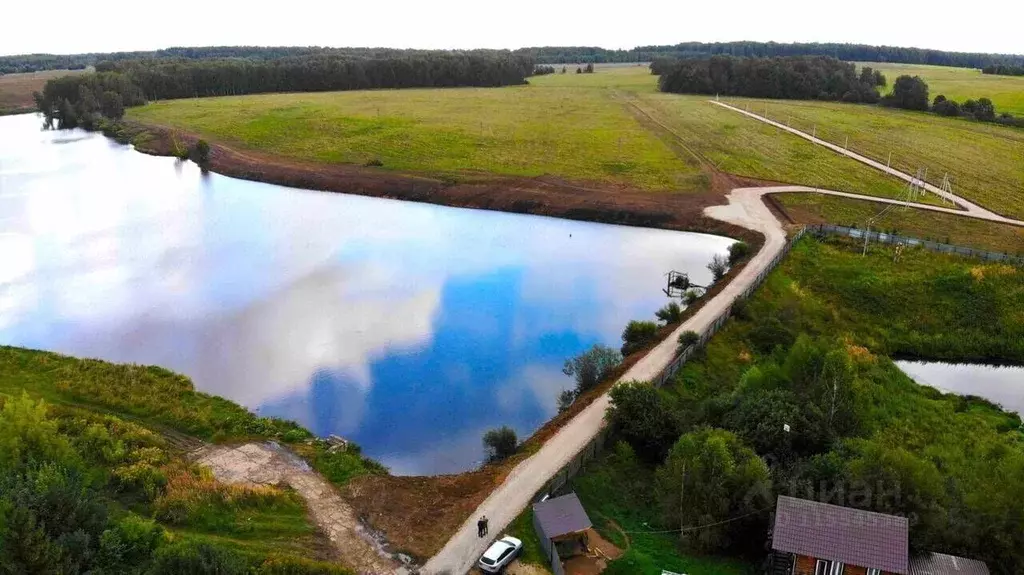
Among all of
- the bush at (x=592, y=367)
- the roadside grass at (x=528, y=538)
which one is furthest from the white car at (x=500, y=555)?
the bush at (x=592, y=367)

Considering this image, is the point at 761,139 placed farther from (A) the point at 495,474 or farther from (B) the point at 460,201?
(A) the point at 495,474

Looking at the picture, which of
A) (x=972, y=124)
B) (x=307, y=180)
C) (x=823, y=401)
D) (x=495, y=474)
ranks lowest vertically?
(x=495, y=474)

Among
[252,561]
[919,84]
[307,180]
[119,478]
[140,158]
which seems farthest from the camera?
[919,84]

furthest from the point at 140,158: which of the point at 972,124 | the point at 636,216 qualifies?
the point at 972,124

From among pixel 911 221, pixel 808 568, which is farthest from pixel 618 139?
pixel 808 568

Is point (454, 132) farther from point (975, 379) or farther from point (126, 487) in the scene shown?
point (126, 487)

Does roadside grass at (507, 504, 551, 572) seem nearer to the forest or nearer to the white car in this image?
the white car
